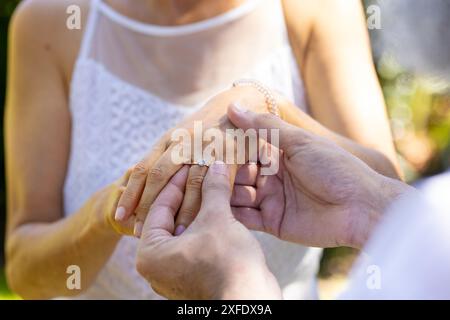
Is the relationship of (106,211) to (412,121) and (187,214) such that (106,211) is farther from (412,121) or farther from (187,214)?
(412,121)

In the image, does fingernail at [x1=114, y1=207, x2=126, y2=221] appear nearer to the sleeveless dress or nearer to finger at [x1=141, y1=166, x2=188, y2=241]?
finger at [x1=141, y1=166, x2=188, y2=241]

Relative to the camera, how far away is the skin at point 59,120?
5.33 feet

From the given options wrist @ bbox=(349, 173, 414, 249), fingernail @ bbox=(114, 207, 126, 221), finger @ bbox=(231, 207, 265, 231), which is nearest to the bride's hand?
fingernail @ bbox=(114, 207, 126, 221)

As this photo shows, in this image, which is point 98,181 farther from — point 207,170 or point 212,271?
point 212,271

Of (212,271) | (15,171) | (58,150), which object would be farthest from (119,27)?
(212,271)

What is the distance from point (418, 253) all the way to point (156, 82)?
3.33 ft

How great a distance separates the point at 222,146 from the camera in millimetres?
1478

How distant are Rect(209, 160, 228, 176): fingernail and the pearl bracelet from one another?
0.72 ft

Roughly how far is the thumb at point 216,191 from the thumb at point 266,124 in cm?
11

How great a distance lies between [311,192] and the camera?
56.6 inches

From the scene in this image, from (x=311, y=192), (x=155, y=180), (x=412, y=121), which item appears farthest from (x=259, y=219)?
(x=412, y=121)

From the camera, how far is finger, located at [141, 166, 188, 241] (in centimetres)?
122

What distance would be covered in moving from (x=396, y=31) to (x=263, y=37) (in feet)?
1.93

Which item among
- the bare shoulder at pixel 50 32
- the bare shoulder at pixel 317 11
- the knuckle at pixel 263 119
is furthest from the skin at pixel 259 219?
the bare shoulder at pixel 50 32
